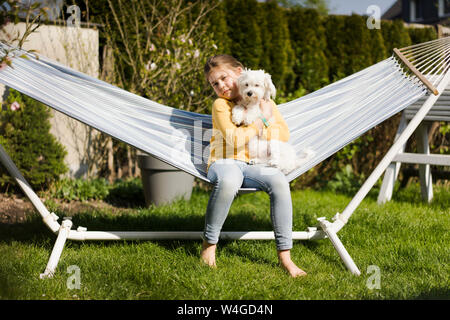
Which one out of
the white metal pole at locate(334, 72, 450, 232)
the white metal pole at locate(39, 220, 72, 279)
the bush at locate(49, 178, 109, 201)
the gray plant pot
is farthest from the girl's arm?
the bush at locate(49, 178, 109, 201)

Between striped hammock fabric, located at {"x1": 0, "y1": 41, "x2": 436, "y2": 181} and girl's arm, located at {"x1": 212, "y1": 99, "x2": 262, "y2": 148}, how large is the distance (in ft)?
0.68

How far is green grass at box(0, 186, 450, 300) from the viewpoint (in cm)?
191

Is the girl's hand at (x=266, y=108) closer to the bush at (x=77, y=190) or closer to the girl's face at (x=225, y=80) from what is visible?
the girl's face at (x=225, y=80)

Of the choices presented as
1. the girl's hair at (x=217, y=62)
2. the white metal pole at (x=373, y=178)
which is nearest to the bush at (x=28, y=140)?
the girl's hair at (x=217, y=62)

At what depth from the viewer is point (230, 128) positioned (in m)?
2.19

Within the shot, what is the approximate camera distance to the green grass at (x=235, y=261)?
191 centimetres

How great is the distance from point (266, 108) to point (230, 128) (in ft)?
0.77

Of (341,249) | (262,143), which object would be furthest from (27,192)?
(341,249)

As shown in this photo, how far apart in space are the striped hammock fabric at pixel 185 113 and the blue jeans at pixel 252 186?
8 centimetres

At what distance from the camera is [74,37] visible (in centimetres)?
425

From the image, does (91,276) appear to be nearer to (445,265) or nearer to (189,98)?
(445,265)

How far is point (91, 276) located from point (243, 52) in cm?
320

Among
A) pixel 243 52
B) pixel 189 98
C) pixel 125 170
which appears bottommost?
pixel 125 170
